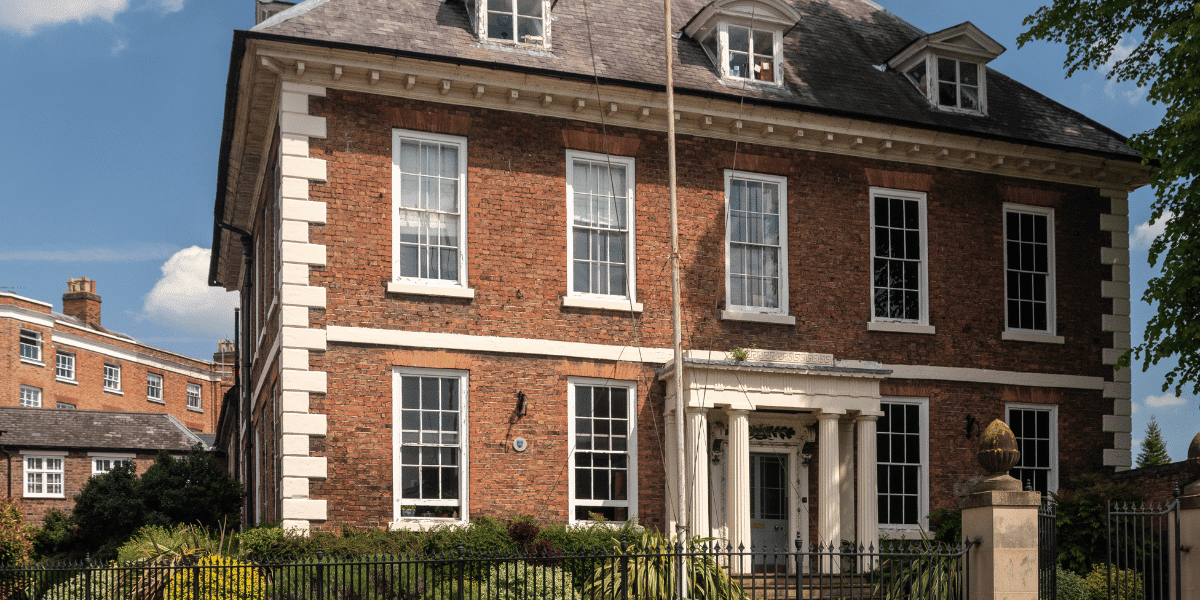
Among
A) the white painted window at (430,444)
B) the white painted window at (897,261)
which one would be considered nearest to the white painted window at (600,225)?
the white painted window at (430,444)

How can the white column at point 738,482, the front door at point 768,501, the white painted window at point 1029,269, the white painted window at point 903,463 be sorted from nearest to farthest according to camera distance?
the white column at point 738,482 < the front door at point 768,501 < the white painted window at point 903,463 < the white painted window at point 1029,269

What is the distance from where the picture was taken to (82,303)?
58938 millimetres

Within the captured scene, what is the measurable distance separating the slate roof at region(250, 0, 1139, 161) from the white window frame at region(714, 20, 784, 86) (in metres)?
0.20

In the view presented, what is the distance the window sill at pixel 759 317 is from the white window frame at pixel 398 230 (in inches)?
164

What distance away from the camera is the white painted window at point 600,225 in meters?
18.3

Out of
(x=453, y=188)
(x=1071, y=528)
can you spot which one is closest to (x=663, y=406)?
(x=453, y=188)

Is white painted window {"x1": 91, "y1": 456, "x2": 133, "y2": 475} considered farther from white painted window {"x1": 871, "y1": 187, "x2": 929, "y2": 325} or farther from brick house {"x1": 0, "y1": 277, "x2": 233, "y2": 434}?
white painted window {"x1": 871, "y1": 187, "x2": 929, "y2": 325}

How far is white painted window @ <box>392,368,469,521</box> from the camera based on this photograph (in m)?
16.8

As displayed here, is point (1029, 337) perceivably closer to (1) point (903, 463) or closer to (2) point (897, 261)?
(2) point (897, 261)

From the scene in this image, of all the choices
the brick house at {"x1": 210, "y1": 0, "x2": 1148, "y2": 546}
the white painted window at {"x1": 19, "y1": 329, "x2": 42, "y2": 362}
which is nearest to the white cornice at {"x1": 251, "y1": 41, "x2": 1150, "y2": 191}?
the brick house at {"x1": 210, "y1": 0, "x2": 1148, "y2": 546}

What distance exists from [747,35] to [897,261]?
4.63 m

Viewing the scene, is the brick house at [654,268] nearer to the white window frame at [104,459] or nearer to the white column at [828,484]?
the white column at [828,484]

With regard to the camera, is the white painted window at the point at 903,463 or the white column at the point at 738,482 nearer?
the white column at the point at 738,482

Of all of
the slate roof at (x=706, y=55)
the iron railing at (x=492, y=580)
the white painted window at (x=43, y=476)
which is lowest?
the white painted window at (x=43, y=476)
